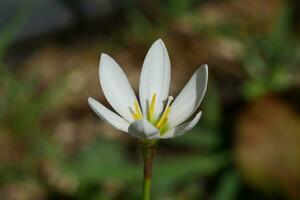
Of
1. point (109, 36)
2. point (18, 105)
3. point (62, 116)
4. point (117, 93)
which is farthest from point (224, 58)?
point (117, 93)

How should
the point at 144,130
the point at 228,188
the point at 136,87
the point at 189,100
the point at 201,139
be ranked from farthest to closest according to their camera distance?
1. the point at 136,87
2. the point at 201,139
3. the point at 228,188
4. the point at 189,100
5. the point at 144,130

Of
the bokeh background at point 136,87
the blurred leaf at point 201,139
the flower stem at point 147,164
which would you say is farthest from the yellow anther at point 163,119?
the blurred leaf at point 201,139

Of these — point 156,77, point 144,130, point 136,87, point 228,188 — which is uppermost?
point 136,87

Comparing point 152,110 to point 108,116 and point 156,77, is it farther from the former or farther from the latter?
point 108,116

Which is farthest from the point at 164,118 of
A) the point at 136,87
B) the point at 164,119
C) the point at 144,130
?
the point at 136,87

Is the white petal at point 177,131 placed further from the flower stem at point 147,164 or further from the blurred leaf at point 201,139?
the blurred leaf at point 201,139

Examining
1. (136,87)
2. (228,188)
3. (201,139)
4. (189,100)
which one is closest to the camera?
(189,100)
